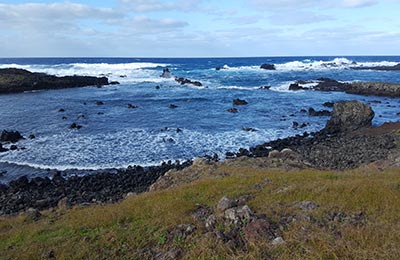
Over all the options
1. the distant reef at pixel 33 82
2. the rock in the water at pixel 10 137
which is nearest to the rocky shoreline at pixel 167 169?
the rock in the water at pixel 10 137

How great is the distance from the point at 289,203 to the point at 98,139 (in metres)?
22.0

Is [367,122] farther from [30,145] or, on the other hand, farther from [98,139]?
[30,145]

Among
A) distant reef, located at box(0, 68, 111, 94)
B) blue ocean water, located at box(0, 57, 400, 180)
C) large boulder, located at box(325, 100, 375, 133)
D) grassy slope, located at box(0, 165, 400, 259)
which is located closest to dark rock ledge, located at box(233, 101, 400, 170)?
large boulder, located at box(325, 100, 375, 133)

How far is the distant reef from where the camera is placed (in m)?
63.1

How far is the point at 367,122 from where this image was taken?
30.1 metres

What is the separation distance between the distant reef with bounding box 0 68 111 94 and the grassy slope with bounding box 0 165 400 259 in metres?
60.8

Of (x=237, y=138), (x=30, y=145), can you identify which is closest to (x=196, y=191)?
(x=237, y=138)

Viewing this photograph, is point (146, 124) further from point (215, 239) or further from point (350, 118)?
point (215, 239)

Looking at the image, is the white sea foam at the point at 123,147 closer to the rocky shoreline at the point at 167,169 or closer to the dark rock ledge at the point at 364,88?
the rocky shoreline at the point at 167,169

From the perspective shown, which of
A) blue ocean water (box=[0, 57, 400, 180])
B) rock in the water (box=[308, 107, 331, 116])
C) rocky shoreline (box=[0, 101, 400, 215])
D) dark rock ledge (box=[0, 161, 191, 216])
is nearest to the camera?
dark rock ledge (box=[0, 161, 191, 216])

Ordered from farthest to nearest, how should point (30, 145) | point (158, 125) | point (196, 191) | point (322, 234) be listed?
point (158, 125) → point (30, 145) → point (196, 191) → point (322, 234)

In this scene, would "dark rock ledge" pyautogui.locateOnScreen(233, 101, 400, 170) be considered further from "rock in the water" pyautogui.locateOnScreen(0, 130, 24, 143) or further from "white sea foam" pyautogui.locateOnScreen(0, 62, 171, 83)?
"white sea foam" pyautogui.locateOnScreen(0, 62, 171, 83)

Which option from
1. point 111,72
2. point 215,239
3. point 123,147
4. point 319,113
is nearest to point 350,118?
point 319,113

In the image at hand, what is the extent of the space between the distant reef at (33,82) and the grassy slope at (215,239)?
199ft
